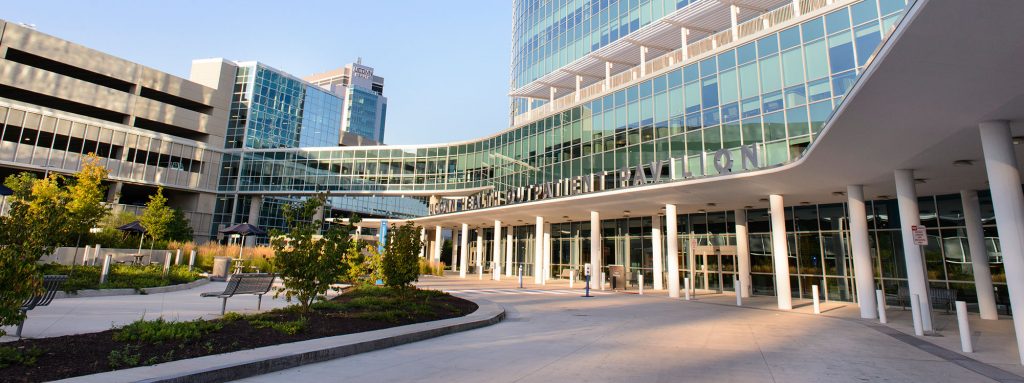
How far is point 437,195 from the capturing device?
161 ft

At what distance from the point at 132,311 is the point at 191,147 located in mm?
50162

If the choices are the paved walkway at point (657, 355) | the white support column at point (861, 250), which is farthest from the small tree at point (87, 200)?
the white support column at point (861, 250)

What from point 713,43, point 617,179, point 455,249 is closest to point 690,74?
point 713,43

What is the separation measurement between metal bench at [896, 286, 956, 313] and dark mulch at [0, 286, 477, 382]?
63.2 feet

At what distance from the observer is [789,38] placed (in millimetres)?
20469

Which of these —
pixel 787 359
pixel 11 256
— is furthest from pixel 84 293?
pixel 787 359

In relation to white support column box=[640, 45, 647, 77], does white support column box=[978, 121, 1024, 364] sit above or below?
below

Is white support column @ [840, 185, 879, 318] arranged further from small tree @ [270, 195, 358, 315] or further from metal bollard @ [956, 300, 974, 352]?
small tree @ [270, 195, 358, 315]

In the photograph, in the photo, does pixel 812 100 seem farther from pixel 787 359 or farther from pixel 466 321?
pixel 466 321

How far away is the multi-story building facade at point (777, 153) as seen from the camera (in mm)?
8859

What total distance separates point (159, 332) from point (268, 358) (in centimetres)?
202

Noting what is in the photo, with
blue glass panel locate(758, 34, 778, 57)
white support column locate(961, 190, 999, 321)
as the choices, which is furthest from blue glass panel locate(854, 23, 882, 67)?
white support column locate(961, 190, 999, 321)

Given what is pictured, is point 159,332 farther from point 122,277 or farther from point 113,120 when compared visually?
point 113,120

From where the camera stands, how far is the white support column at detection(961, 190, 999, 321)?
1580 centimetres
